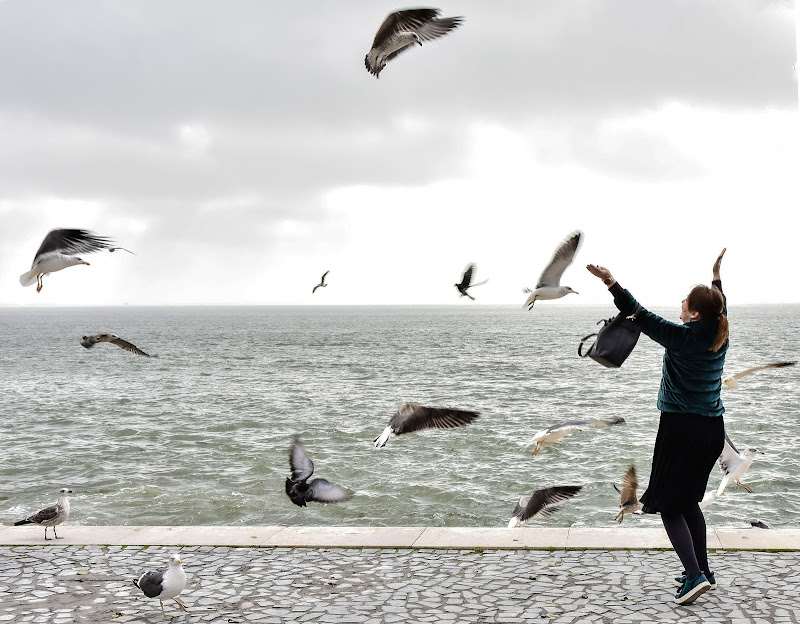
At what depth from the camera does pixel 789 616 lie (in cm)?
555

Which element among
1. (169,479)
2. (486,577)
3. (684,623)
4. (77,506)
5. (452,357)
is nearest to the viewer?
(684,623)

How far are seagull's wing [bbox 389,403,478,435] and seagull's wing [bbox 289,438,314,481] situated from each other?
3.35 ft

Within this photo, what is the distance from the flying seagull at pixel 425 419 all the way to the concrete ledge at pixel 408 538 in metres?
1.30

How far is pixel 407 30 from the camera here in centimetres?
602

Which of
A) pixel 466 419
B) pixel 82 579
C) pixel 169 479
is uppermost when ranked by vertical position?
pixel 466 419

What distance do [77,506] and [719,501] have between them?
12.1 metres

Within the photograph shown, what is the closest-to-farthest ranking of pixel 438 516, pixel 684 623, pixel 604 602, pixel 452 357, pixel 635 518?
pixel 684 623
pixel 604 602
pixel 635 518
pixel 438 516
pixel 452 357

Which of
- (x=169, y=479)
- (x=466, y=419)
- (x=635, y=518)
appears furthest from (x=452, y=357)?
(x=466, y=419)

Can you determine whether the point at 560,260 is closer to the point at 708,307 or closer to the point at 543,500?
the point at 708,307

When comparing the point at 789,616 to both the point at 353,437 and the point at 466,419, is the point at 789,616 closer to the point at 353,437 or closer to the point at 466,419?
the point at 466,419

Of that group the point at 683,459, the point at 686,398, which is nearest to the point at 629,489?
the point at 683,459

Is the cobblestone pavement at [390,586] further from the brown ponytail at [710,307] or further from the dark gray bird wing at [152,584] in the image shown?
the brown ponytail at [710,307]

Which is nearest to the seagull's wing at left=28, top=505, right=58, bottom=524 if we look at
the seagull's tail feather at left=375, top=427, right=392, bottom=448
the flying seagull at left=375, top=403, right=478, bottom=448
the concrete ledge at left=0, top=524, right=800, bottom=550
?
the concrete ledge at left=0, top=524, right=800, bottom=550

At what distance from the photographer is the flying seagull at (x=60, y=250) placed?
486 cm
